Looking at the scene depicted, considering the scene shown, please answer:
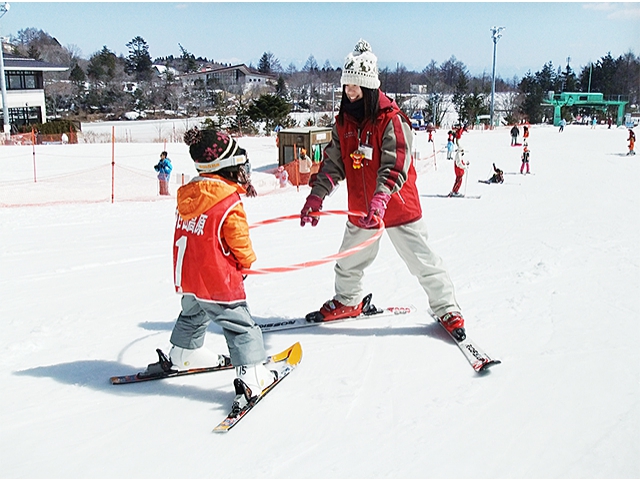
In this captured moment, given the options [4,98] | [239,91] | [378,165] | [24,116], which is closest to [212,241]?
[378,165]

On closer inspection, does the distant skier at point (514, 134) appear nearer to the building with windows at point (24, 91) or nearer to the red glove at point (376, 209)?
the red glove at point (376, 209)

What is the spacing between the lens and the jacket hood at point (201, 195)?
3.13 metres

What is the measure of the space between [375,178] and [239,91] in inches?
2855

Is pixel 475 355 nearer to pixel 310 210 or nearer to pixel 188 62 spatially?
pixel 310 210

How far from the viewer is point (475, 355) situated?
3.89 m

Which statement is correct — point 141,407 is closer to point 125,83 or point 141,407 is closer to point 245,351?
point 245,351

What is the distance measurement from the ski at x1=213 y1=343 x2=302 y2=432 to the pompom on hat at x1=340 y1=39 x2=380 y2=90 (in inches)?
74.3

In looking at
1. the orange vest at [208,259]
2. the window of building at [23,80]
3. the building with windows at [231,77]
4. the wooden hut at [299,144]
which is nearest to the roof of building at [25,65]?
the window of building at [23,80]

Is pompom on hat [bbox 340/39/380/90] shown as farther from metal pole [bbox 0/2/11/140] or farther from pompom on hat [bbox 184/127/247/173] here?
metal pole [bbox 0/2/11/140]

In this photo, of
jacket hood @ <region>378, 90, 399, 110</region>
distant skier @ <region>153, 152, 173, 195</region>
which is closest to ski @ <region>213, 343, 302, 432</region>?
jacket hood @ <region>378, 90, 399, 110</region>

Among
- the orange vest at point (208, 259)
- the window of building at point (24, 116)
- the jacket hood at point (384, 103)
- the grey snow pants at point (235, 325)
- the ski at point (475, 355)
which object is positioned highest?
the window of building at point (24, 116)

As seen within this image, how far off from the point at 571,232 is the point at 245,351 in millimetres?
6647

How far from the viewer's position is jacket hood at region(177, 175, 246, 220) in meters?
3.13

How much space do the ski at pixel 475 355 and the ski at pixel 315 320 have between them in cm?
67
